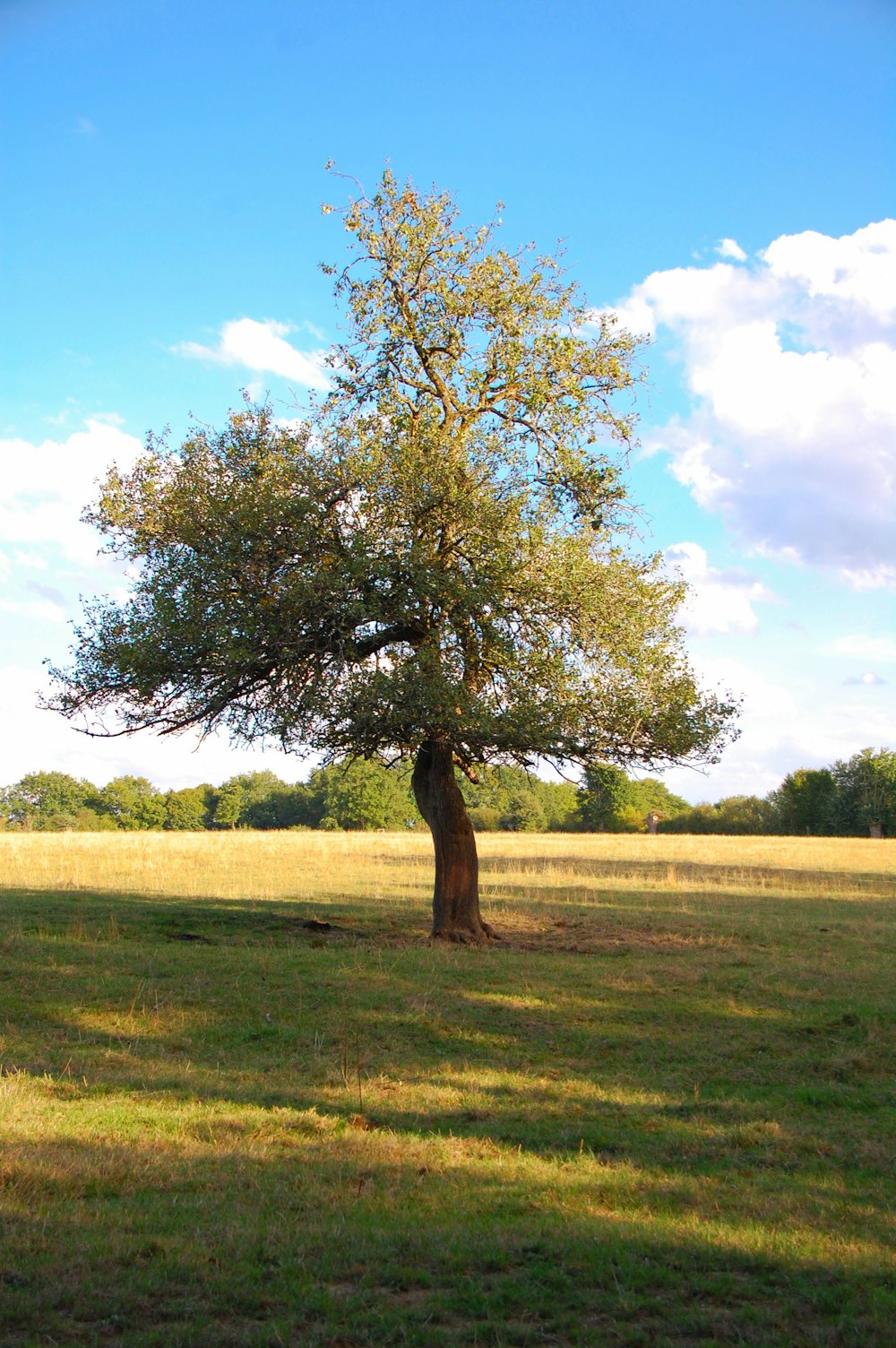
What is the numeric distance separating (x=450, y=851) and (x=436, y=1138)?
11632 mm

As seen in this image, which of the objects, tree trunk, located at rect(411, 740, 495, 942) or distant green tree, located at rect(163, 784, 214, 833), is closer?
tree trunk, located at rect(411, 740, 495, 942)

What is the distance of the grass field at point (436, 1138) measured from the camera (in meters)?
5.49

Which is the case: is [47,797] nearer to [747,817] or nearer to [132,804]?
[132,804]

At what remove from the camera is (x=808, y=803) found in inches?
4200

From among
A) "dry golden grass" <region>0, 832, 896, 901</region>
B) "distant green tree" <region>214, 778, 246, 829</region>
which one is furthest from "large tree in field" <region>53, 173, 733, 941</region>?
"distant green tree" <region>214, 778, 246, 829</region>

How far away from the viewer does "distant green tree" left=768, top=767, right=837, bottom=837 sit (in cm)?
10475

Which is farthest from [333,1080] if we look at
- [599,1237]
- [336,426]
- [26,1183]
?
[336,426]

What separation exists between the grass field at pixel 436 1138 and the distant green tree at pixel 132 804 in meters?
124

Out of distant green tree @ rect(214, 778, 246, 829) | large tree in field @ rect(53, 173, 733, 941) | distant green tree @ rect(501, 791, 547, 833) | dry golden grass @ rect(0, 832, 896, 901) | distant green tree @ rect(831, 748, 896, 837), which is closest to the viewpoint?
large tree in field @ rect(53, 173, 733, 941)

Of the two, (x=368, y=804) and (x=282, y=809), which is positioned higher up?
(x=368, y=804)

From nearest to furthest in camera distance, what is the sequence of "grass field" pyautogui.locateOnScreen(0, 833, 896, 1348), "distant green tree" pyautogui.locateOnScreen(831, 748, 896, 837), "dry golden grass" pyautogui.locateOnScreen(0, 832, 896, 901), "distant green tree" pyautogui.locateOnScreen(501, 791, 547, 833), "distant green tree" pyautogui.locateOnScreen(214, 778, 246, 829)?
"grass field" pyautogui.locateOnScreen(0, 833, 896, 1348) < "dry golden grass" pyautogui.locateOnScreen(0, 832, 896, 901) < "distant green tree" pyautogui.locateOnScreen(831, 748, 896, 837) < "distant green tree" pyautogui.locateOnScreen(501, 791, 547, 833) < "distant green tree" pyautogui.locateOnScreen(214, 778, 246, 829)

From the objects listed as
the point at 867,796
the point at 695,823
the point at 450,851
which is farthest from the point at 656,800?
the point at 450,851

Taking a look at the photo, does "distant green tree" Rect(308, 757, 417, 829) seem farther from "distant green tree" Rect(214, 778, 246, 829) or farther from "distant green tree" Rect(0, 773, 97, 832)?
"distant green tree" Rect(0, 773, 97, 832)

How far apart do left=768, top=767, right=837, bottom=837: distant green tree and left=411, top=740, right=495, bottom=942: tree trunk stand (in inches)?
3616
